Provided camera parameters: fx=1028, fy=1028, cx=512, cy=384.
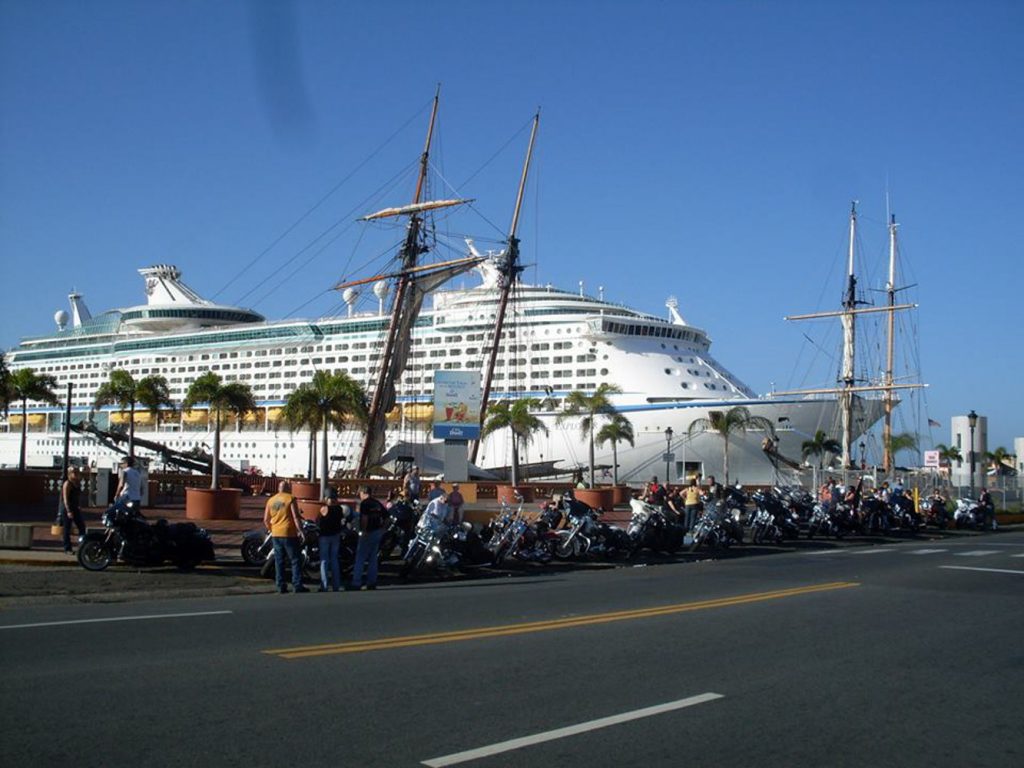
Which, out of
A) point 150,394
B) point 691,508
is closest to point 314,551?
point 691,508

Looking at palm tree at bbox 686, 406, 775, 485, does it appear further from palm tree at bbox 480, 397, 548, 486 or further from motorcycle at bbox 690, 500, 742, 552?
motorcycle at bbox 690, 500, 742, 552

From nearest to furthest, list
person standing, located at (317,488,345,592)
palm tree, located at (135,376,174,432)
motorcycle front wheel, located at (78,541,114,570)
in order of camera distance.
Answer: person standing, located at (317,488,345,592)
motorcycle front wheel, located at (78,541,114,570)
palm tree, located at (135,376,174,432)

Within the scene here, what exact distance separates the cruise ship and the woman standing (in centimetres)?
3468

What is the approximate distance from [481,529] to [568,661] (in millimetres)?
9672

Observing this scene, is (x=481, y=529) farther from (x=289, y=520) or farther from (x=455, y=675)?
(x=455, y=675)

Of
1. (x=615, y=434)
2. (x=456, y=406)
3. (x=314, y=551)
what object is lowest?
(x=314, y=551)

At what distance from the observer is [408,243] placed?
49406 mm

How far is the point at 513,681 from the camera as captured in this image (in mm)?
7500

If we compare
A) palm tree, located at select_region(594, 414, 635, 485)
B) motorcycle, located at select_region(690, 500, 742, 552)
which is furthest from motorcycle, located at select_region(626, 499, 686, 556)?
palm tree, located at select_region(594, 414, 635, 485)

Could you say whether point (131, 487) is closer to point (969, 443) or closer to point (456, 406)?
point (456, 406)

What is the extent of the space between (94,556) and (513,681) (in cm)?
885

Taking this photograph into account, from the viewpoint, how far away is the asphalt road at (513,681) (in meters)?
5.73

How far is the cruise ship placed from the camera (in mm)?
52625

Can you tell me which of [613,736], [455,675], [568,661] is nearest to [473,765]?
[613,736]
